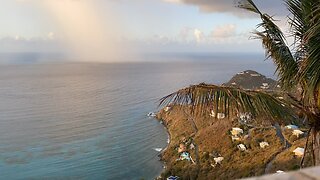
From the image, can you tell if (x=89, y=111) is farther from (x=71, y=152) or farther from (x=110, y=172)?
(x=110, y=172)

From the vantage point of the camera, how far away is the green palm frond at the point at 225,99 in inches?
218

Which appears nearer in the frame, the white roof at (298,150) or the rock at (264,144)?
the white roof at (298,150)

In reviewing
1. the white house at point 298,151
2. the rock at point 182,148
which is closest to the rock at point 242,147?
the white house at point 298,151

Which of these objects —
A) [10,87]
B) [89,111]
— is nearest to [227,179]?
[89,111]

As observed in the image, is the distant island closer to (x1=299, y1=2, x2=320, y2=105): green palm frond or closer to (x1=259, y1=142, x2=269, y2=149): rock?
(x1=259, y1=142, x2=269, y2=149): rock

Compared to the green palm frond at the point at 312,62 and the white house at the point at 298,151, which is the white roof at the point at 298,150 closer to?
the white house at the point at 298,151

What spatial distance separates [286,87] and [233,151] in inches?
1106

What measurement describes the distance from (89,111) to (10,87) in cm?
4741

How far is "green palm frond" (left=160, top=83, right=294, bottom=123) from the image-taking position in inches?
218

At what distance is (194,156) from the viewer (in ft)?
113

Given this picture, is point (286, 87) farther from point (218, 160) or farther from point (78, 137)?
point (78, 137)

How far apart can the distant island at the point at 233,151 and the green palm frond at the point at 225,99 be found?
18.3 metres

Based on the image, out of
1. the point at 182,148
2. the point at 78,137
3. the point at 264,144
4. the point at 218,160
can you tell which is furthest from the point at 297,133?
the point at 78,137

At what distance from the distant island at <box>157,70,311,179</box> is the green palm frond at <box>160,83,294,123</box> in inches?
720
